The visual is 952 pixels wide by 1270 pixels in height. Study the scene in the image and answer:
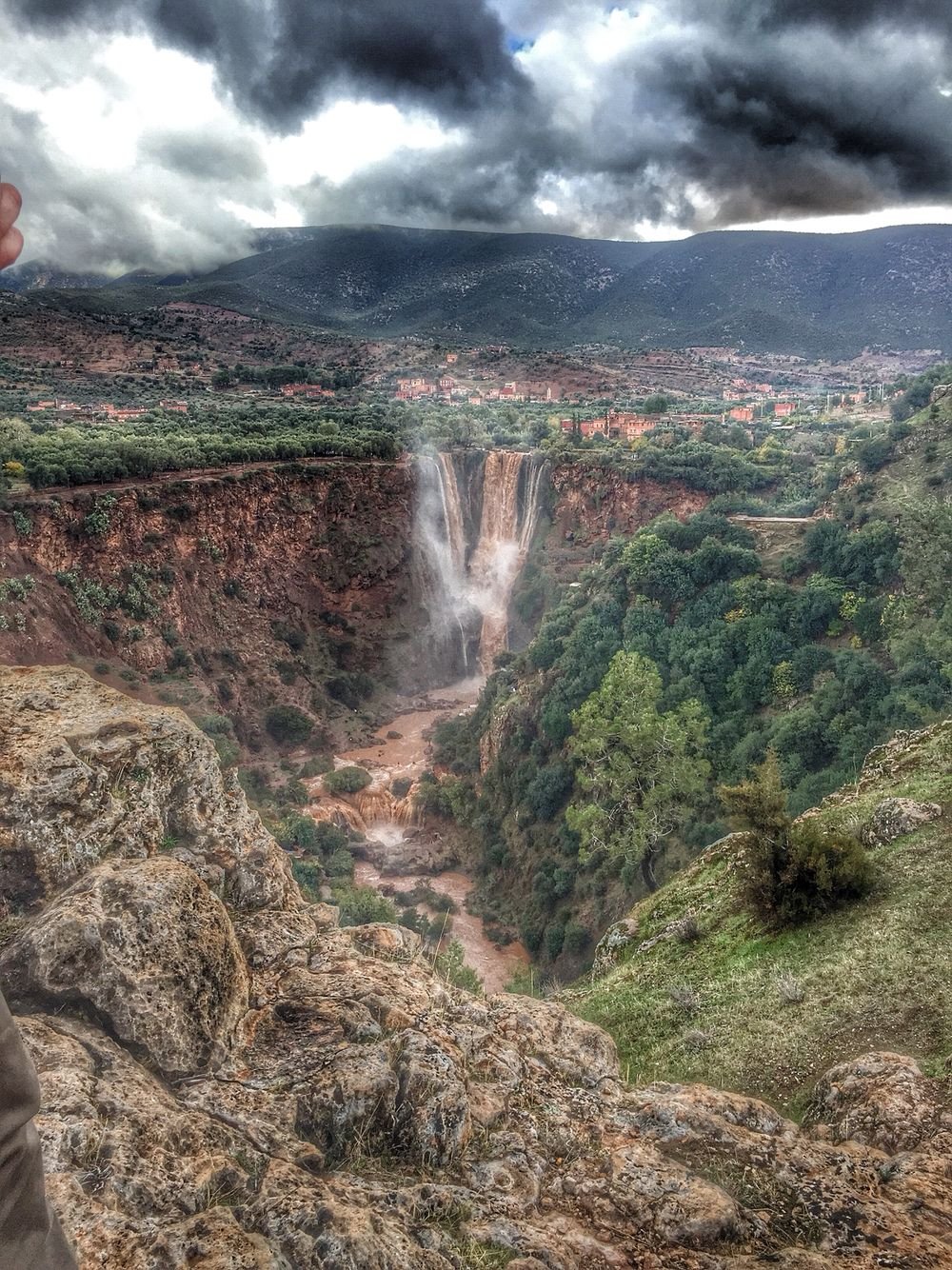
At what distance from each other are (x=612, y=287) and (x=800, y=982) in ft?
402

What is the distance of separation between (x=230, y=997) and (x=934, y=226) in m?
140

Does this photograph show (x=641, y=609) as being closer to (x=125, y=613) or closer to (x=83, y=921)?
(x=125, y=613)

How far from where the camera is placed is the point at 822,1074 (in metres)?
7.41

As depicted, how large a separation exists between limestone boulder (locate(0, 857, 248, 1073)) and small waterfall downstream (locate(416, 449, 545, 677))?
4016 centimetres

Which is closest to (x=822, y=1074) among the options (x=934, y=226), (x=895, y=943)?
(x=895, y=943)

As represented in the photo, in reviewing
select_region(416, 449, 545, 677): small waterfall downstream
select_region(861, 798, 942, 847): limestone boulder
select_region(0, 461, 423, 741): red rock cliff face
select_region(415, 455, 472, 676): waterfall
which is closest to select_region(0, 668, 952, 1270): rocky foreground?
select_region(861, 798, 942, 847): limestone boulder

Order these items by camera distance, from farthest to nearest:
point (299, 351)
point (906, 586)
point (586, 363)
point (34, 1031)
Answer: point (586, 363)
point (299, 351)
point (906, 586)
point (34, 1031)

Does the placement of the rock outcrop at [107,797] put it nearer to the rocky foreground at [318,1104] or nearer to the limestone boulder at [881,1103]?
the rocky foreground at [318,1104]

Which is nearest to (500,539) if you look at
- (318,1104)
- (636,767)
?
(636,767)

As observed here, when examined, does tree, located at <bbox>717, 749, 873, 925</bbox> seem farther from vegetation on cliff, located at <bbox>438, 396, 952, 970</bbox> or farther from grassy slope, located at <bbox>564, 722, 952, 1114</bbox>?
vegetation on cliff, located at <bbox>438, 396, 952, 970</bbox>

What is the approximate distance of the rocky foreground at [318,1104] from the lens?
3.99 meters

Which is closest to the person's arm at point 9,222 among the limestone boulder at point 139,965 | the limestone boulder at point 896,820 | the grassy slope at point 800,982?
the limestone boulder at point 139,965

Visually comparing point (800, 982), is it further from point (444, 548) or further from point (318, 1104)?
point (444, 548)

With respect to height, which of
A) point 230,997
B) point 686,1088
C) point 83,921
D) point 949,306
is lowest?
point 686,1088
